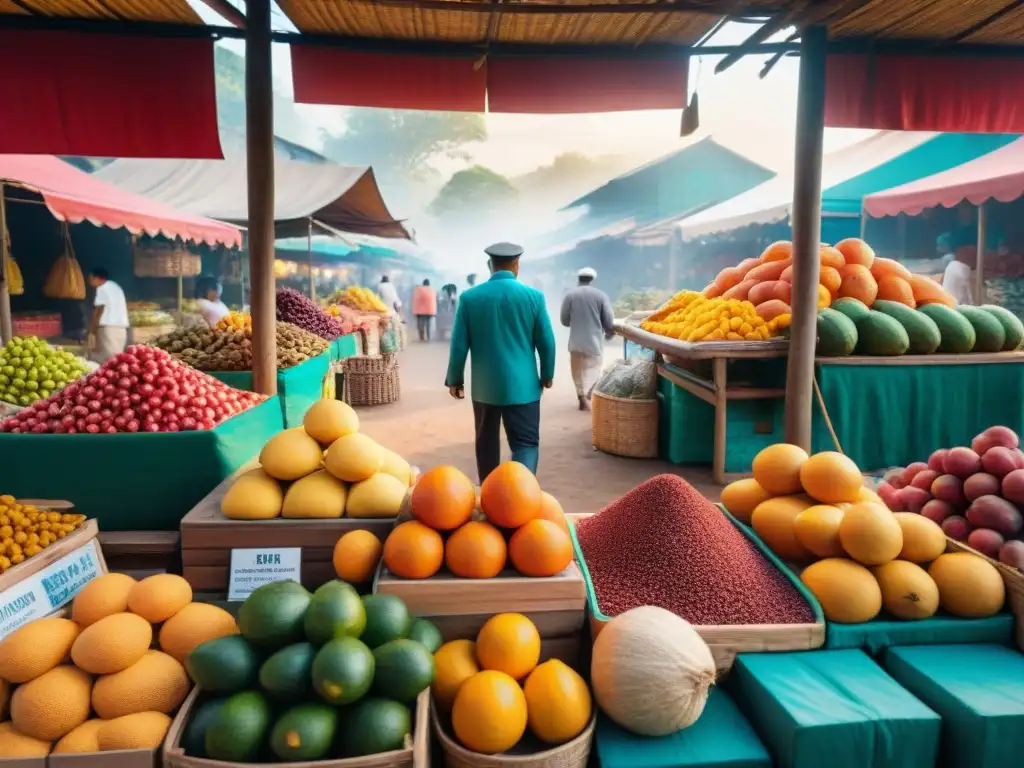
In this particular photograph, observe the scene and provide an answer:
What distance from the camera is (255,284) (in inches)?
146

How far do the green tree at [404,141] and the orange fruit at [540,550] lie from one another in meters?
68.3

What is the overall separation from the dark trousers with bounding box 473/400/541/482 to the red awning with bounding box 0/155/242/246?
5861mm

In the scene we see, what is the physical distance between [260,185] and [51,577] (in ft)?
7.22

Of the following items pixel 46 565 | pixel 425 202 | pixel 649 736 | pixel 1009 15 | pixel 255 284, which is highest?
pixel 425 202

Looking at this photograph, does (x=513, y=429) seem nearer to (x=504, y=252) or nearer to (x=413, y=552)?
(x=504, y=252)

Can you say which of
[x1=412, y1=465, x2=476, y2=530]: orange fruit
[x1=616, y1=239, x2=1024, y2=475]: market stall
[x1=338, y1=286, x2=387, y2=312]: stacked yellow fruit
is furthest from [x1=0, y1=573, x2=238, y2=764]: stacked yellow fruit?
[x1=338, y1=286, x2=387, y2=312]: stacked yellow fruit

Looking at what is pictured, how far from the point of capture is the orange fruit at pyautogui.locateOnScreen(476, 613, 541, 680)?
5.48 feet

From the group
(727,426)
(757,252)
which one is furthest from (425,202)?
(727,426)

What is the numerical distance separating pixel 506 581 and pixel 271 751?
655 millimetres

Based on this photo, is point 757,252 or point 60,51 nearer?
point 60,51

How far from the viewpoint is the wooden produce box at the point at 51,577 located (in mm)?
1868

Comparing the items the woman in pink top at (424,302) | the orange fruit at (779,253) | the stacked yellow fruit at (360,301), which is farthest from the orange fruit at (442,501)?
the woman in pink top at (424,302)

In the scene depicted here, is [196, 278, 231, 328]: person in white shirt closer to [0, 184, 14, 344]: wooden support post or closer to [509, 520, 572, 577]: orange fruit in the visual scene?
[0, 184, 14, 344]: wooden support post

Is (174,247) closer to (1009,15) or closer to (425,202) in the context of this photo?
(1009,15)
